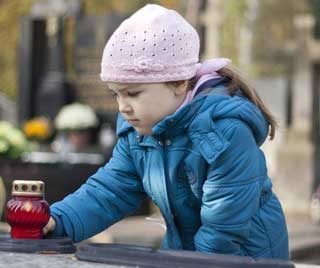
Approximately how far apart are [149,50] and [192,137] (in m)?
0.26

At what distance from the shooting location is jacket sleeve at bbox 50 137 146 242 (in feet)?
10.7

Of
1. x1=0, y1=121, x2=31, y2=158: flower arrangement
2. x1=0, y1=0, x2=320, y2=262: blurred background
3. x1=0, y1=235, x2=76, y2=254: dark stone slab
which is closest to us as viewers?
x1=0, y1=235, x2=76, y2=254: dark stone slab

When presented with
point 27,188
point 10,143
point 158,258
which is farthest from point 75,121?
point 158,258

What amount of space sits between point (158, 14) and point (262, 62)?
1961cm

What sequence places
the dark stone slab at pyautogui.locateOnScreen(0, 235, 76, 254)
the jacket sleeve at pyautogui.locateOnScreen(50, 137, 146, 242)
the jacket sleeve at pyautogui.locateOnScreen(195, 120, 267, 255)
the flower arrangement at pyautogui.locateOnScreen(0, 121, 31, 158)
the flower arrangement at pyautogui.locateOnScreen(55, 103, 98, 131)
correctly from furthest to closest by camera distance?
the flower arrangement at pyautogui.locateOnScreen(55, 103, 98, 131) → the flower arrangement at pyautogui.locateOnScreen(0, 121, 31, 158) → the jacket sleeve at pyautogui.locateOnScreen(50, 137, 146, 242) → the jacket sleeve at pyautogui.locateOnScreen(195, 120, 267, 255) → the dark stone slab at pyautogui.locateOnScreen(0, 235, 76, 254)

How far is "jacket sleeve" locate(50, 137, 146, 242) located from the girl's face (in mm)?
268

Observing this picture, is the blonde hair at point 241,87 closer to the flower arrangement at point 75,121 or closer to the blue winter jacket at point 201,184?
the blue winter jacket at point 201,184

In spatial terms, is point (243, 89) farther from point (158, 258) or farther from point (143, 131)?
point (158, 258)

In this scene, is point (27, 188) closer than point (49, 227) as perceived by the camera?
Yes

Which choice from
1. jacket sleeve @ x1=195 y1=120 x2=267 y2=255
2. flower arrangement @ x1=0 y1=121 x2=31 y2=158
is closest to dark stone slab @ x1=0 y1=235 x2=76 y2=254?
jacket sleeve @ x1=195 y1=120 x2=267 y2=255

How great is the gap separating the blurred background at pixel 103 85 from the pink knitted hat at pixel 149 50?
25.5 feet

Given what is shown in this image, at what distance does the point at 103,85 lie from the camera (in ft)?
56.9

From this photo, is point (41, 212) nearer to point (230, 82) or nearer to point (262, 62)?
point (230, 82)

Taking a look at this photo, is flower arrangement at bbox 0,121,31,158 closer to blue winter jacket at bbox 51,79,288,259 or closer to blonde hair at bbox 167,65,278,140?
blue winter jacket at bbox 51,79,288,259
